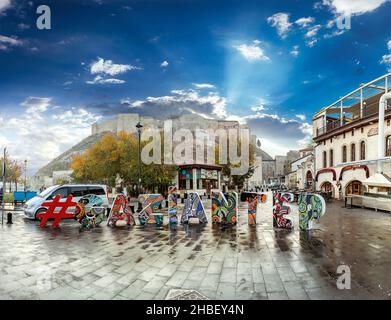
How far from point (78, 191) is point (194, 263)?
10.5 metres

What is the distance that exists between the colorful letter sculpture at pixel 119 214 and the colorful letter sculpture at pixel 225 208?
4234 millimetres

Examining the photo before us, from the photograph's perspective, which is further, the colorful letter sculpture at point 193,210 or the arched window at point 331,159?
the arched window at point 331,159

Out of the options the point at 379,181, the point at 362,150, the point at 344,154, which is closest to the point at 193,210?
the point at 379,181

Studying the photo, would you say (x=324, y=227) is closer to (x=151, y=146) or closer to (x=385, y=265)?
(x=385, y=265)

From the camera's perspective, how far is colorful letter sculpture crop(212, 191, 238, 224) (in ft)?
36.4

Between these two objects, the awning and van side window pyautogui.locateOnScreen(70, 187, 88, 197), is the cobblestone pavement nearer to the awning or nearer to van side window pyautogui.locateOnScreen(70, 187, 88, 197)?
van side window pyautogui.locateOnScreen(70, 187, 88, 197)

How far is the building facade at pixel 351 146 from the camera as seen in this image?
20531 millimetres

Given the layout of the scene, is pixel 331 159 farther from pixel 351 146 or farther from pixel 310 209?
pixel 310 209

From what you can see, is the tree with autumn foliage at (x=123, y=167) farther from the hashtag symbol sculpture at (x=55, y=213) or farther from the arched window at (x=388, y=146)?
the arched window at (x=388, y=146)

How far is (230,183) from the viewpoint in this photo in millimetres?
44812

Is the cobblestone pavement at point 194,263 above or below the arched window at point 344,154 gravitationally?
below

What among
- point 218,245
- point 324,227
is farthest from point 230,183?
point 218,245

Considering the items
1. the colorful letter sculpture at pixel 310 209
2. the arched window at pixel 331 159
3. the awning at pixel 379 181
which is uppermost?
the arched window at pixel 331 159

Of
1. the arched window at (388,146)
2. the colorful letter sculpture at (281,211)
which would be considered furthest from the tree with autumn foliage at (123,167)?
the arched window at (388,146)
